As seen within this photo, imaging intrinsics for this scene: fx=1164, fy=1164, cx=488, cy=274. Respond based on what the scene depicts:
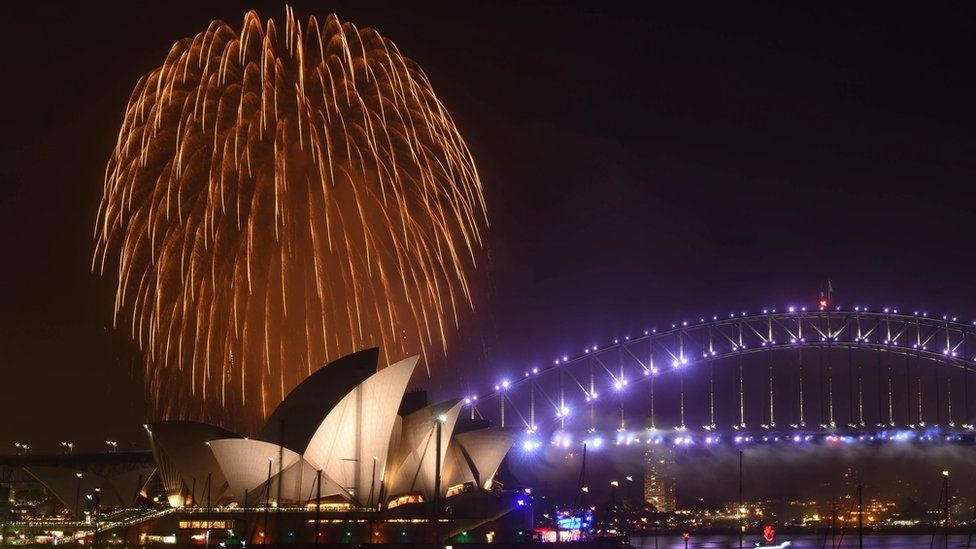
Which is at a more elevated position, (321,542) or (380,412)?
(380,412)

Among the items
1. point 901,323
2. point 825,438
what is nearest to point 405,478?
point 825,438

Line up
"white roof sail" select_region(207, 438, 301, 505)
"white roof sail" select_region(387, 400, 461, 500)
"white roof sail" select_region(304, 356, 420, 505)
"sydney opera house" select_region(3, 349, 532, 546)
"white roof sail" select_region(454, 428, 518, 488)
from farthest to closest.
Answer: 1. "white roof sail" select_region(454, 428, 518, 488)
2. "white roof sail" select_region(387, 400, 461, 500)
3. "white roof sail" select_region(207, 438, 301, 505)
4. "sydney opera house" select_region(3, 349, 532, 546)
5. "white roof sail" select_region(304, 356, 420, 505)

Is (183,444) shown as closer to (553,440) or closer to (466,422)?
(466,422)

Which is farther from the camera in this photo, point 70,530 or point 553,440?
point 553,440

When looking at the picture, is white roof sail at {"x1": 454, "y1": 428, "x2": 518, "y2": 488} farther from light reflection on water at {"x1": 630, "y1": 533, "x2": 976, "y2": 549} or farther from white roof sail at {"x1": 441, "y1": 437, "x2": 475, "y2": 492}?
light reflection on water at {"x1": 630, "y1": 533, "x2": 976, "y2": 549}

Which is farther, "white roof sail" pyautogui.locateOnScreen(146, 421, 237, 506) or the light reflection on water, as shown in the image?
the light reflection on water

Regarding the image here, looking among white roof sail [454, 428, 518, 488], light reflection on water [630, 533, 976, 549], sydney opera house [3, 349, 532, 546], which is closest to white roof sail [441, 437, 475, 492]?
white roof sail [454, 428, 518, 488]
